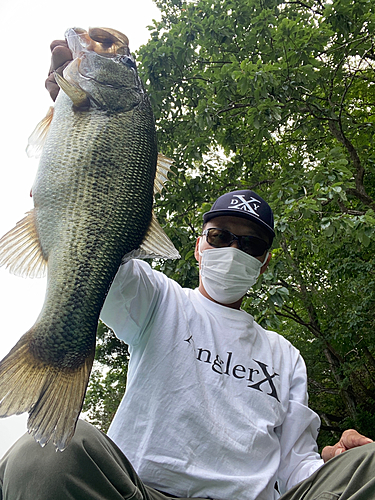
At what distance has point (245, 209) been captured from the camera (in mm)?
2256

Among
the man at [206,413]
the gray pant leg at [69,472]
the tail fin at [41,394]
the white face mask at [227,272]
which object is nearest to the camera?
the tail fin at [41,394]

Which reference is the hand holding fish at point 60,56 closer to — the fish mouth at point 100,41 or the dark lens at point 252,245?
the fish mouth at point 100,41

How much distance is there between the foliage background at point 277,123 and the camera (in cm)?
480

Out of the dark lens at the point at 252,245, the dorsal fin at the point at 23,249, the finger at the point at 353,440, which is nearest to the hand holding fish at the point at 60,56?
the dorsal fin at the point at 23,249

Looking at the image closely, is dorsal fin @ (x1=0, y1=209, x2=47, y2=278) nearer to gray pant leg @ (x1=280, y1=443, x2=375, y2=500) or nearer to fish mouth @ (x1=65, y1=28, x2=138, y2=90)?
fish mouth @ (x1=65, y1=28, x2=138, y2=90)

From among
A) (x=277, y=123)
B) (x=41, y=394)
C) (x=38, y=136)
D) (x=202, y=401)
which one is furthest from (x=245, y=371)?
(x=277, y=123)

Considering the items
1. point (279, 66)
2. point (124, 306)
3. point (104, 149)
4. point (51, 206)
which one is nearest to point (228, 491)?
point (124, 306)

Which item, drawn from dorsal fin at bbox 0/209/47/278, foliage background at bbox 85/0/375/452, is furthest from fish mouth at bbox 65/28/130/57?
foliage background at bbox 85/0/375/452

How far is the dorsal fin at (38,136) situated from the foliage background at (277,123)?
3033 millimetres

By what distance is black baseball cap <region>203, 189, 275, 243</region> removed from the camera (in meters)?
2.23

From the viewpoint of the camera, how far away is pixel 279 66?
5.21 meters

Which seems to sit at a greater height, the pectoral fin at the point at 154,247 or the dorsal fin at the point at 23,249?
A: the pectoral fin at the point at 154,247

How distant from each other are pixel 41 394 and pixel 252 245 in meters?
1.45

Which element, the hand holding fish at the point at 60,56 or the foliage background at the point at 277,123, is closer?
the hand holding fish at the point at 60,56
